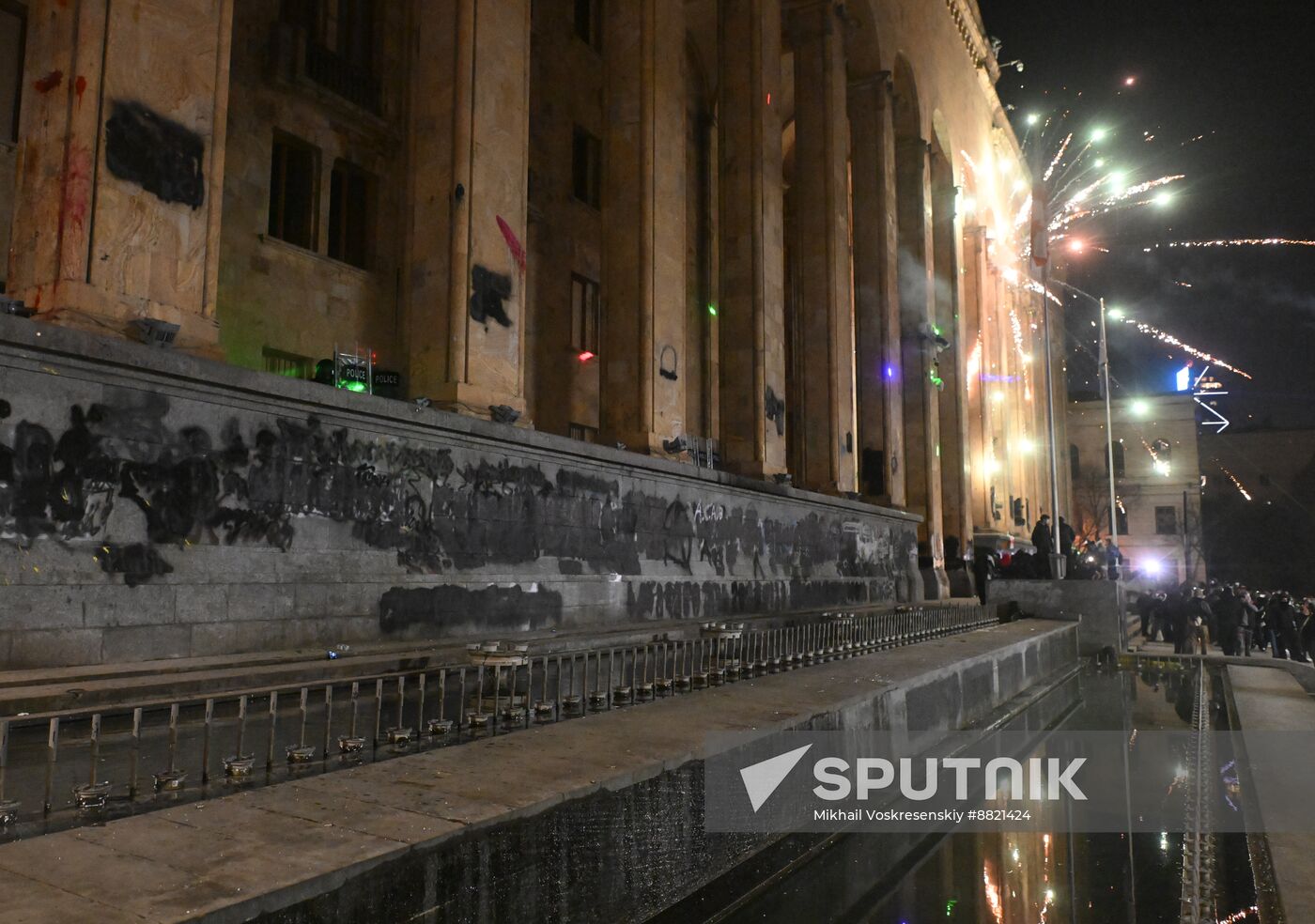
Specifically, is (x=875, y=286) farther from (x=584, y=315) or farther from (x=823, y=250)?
(x=584, y=315)

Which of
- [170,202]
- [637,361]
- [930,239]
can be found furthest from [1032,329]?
[170,202]

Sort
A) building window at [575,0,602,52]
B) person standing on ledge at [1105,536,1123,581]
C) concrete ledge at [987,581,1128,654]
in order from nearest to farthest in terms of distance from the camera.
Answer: concrete ledge at [987,581,1128,654] → building window at [575,0,602,52] → person standing on ledge at [1105,536,1123,581]

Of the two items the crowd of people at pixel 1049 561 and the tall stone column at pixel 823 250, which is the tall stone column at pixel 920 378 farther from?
the tall stone column at pixel 823 250

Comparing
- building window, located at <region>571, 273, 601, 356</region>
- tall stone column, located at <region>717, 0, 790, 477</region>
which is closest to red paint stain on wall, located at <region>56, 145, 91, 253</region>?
tall stone column, located at <region>717, 0, 790, 477</region>

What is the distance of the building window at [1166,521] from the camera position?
196 ft

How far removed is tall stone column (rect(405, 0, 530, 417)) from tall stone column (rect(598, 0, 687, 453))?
2976 mm

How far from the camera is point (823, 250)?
2050 centimetres

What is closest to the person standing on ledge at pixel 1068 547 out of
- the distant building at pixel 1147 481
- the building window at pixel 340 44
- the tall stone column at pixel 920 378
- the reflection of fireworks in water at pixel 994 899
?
the tall stone column at pixel 920 378

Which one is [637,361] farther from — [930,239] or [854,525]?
[930,239]

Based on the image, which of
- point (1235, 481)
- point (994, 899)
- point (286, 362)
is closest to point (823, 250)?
point (286, 362)

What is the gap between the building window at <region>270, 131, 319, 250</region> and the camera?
14.3 metres

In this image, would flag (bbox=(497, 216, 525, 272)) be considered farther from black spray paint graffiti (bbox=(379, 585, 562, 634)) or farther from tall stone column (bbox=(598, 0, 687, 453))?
black spray paint graffiti (bbox=(379, 585, 562, 634))

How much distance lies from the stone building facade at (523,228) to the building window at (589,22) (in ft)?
0.22

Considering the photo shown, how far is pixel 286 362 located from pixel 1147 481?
61.5m
